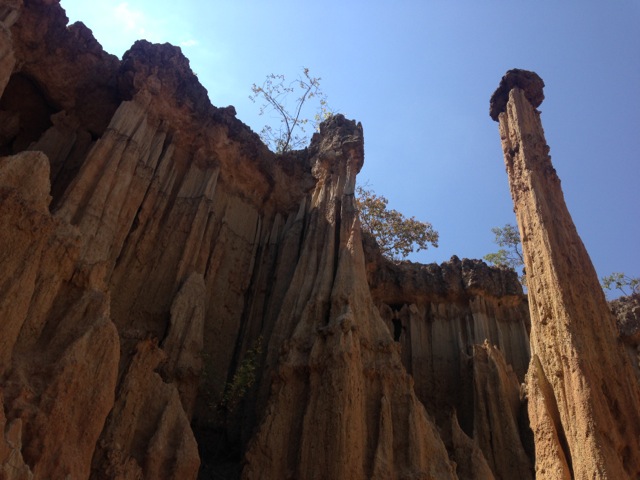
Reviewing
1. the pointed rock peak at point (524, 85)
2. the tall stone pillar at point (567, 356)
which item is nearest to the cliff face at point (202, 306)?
the tall stone pillar at point (567, 356)

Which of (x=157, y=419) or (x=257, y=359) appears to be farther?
(x=257, y=359)

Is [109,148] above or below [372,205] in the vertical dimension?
below

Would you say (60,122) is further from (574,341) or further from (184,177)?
(574,341)


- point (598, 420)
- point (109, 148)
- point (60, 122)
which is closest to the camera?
point (598, 420)

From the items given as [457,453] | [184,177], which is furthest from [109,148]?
[457,453]

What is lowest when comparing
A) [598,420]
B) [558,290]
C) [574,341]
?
[598,420]

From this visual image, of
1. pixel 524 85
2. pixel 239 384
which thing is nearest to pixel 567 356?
pixel 239 384

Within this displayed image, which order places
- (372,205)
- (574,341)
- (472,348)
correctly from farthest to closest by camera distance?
1. (372,205)
2. (472,348)
3. (574,341)

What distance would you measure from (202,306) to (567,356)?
395 inches

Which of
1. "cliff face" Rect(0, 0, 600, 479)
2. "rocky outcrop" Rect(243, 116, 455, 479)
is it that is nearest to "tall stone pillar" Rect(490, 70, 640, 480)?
"rocky outcrop" Rect(243, 116, 455, 479)

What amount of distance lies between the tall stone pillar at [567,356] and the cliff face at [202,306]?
3191mm

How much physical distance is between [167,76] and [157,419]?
39.4 ft

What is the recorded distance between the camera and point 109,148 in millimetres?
16219

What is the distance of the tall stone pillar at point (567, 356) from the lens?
10.4 meters
